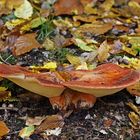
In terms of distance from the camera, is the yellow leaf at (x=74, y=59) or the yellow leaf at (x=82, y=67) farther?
the yellow leaf at (x=74, y=59)

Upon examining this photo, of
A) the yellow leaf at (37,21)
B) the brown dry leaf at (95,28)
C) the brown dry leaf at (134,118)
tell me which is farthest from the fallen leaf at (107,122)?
the yellow leaf at (37,21)

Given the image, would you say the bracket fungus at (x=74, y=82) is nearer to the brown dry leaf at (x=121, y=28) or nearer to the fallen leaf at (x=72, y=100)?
the fallen leaf at (x=72, y=100)

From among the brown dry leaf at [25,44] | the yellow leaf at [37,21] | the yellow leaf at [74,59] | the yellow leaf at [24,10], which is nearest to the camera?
the yellow leaf at [74,59]

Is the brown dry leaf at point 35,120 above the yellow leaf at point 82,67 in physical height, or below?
below

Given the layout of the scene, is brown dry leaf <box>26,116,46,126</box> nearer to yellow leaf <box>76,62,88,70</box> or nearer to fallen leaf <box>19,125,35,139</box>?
fallen leaf <box>19,125,35,139</box>

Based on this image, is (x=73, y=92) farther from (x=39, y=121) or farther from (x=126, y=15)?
(x=126, y=15)

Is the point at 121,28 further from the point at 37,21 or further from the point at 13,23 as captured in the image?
the point at 13,23

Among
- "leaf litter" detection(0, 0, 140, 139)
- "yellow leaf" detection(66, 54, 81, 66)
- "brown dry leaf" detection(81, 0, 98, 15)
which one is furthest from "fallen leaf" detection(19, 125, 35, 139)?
"brown dry leaf" detection(81, 0, 98, 15)

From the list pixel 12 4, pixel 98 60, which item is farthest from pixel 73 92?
pixel 12 4

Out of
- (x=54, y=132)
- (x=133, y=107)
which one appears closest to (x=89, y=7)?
(x=133, y=107)
